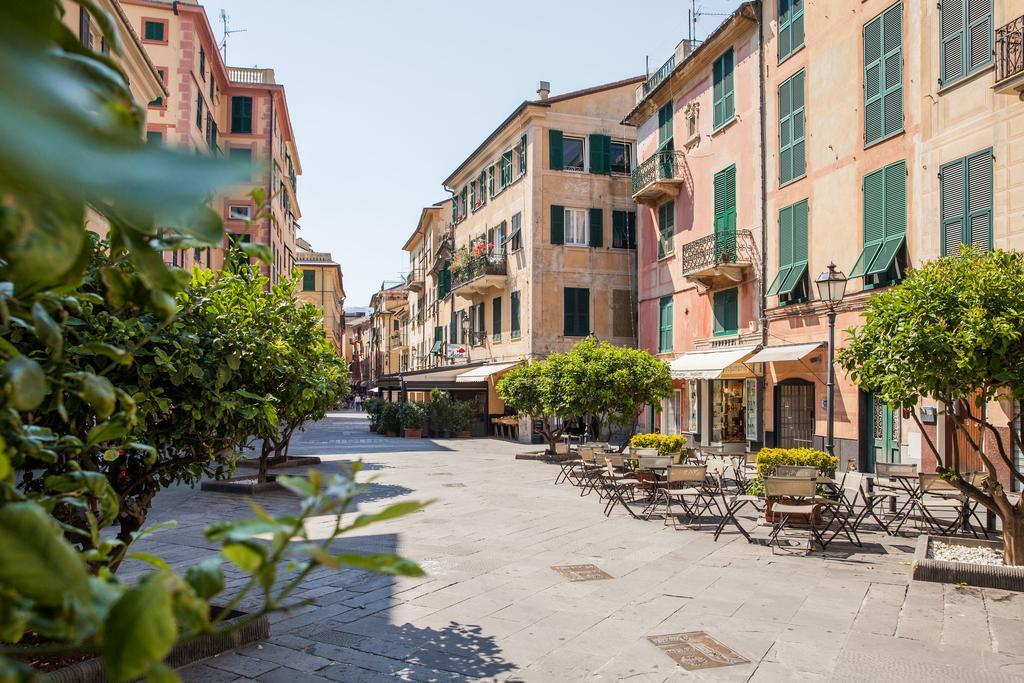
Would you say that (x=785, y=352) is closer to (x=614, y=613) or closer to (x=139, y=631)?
(x=614, y=613)

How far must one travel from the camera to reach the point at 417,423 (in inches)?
1276

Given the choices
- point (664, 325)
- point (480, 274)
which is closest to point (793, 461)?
point (664, 325)

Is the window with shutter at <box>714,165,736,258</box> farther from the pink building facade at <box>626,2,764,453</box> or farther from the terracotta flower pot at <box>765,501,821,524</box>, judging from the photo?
the terracotta flower pot at <box>765,501,821,524</box>

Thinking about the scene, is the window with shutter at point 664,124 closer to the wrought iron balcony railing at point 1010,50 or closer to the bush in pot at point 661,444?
the wrought iron balcony railing at point 1010,50

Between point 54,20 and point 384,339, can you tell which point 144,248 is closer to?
point 54,20

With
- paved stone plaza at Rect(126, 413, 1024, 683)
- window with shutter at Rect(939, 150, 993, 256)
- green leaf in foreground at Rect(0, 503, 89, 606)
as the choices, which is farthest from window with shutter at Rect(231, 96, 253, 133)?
green leaf in foreground at Rect(0, 503, 89, 606)

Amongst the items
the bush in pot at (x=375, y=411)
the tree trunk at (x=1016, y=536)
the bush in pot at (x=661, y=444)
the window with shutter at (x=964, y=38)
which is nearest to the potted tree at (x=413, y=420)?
the bush in pot at (x=375, y=411)

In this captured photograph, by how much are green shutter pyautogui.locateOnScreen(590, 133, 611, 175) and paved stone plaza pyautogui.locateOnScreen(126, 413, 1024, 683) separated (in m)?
21.5

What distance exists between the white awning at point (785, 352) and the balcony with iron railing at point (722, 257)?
2573 mm

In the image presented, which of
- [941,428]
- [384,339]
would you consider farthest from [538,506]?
[384,339]

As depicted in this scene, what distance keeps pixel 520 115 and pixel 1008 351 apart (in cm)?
2523

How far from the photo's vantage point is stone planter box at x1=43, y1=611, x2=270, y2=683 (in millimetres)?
4617

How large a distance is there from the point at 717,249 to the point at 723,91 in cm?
→ 493

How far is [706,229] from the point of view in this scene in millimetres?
24172
